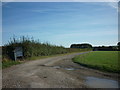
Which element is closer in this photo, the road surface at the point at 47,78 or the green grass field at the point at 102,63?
the road surface at the point at 47,78

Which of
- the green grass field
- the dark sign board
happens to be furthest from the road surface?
the dark sign board

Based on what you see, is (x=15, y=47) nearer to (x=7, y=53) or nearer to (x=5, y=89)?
(x=7, y=53)

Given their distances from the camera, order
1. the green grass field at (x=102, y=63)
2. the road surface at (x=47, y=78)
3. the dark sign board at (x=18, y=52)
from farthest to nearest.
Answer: the dark sign board at (x=18, y=52)
the green grass field at (x=102, y=63)
the road surface at (x=47, y=78)

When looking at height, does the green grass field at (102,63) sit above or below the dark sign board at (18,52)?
below

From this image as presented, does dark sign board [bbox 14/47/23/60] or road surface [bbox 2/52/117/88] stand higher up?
dark sign board [bbox 14/47/23/60]

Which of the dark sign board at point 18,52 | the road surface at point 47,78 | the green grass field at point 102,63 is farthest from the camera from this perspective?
the dark sign board at point 18,52

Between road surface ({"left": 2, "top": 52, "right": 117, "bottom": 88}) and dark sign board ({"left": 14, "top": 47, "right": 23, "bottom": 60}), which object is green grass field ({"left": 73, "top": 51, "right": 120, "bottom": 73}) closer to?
road surface ({"left": 2, "top": 52, "right": 117, "bottom": 88})

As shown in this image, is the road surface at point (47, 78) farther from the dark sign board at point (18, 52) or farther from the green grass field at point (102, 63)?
the dark sign board at point (18, 52)

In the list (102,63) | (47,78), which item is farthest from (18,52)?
(47,78)

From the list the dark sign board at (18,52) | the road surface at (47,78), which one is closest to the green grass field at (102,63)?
the road surface at (47,78)

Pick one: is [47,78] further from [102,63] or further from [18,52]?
[18,52]

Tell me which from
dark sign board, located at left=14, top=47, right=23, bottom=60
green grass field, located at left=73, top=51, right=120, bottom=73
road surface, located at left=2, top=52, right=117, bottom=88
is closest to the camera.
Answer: road surface, located at left=2, top=52, right=117, bottom=88

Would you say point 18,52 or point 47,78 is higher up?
point 18,52

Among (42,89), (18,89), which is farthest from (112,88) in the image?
(18,89)
